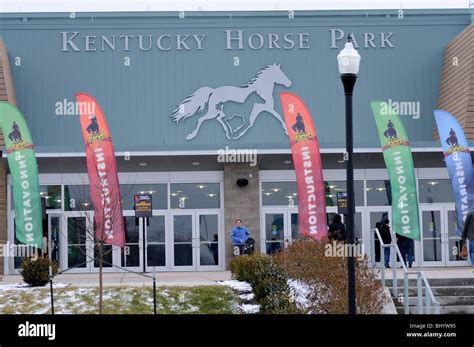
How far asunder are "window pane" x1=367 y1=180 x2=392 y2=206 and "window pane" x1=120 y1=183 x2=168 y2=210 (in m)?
6.57

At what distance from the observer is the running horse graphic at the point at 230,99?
1208 inches

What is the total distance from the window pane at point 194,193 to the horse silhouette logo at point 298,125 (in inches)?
216

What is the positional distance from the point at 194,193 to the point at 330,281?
45.4 feet

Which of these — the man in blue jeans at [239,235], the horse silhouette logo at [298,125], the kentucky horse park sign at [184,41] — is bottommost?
the man in blue jeans at [239,235]

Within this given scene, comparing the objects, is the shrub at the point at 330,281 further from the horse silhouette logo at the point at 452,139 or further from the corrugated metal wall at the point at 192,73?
the corrugated metal wall at the point at 192,73

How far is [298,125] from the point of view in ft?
79.8

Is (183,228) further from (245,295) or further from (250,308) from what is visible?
(250,308)

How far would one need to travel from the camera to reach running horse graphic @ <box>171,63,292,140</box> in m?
30.7

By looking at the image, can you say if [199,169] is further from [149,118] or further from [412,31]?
[412,31]

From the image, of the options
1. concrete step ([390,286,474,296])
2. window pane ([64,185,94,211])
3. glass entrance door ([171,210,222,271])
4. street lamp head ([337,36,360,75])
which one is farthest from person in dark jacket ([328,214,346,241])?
window pane ([64,185,94,211])

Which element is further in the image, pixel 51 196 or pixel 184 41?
pixel 184 41

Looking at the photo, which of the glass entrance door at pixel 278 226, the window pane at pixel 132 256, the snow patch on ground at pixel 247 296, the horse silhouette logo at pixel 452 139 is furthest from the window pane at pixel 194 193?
the snow patch on ground at pixel 247 296

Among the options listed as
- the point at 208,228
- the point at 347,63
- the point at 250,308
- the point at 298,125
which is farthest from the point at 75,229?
the point at 347,63

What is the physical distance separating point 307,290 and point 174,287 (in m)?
3.55
